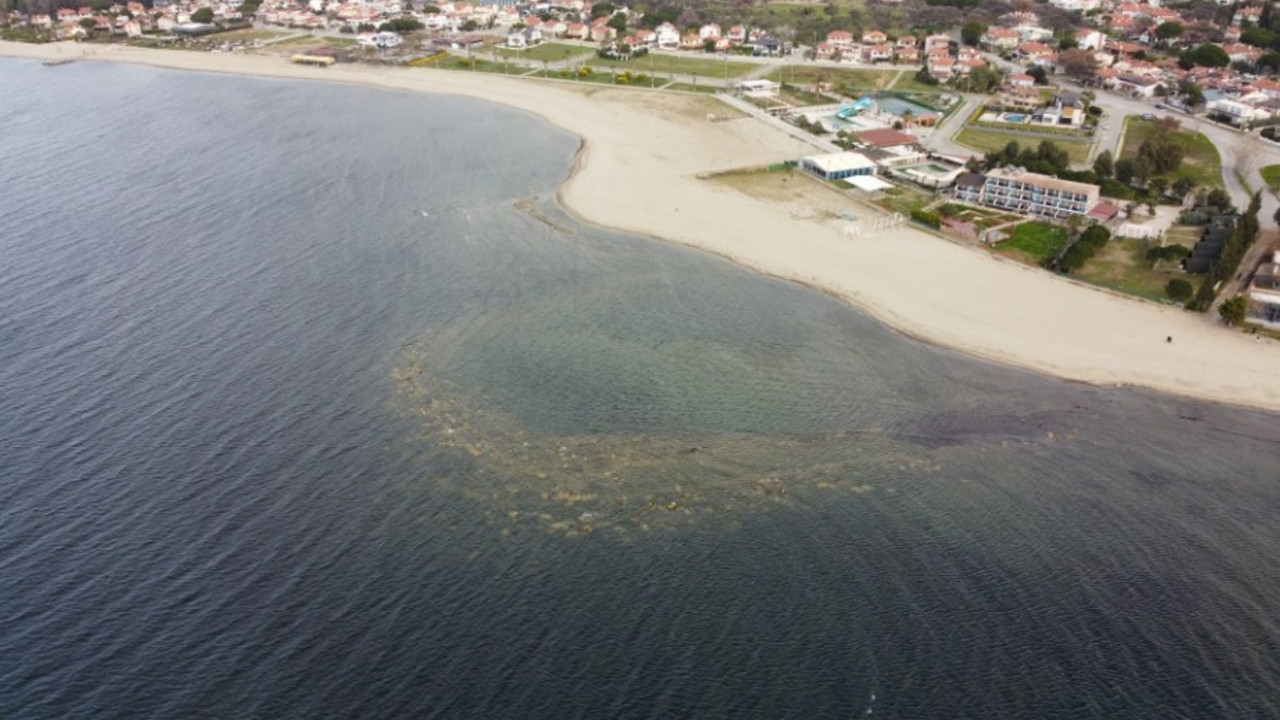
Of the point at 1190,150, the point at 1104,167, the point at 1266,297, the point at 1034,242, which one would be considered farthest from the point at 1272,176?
the point at 1266,297

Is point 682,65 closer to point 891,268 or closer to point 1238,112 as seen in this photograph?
point 1238,112

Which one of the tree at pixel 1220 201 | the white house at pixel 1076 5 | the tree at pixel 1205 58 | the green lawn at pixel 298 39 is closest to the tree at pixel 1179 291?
the tree at pixel 1220 201

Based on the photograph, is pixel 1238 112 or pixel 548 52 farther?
pixel 548 52

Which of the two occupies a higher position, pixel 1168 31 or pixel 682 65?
pixel 1168 31

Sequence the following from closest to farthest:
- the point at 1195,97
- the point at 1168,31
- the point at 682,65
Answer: the point at 1195,97, the point at 682,65, the point at 1168,31

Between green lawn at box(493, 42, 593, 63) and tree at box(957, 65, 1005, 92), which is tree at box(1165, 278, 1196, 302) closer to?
tree at box(957, 65, 1005, 92)

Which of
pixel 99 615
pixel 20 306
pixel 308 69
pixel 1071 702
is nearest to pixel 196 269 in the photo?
pixel 20 306

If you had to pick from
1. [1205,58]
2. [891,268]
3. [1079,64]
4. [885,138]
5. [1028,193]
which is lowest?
[891,268]
